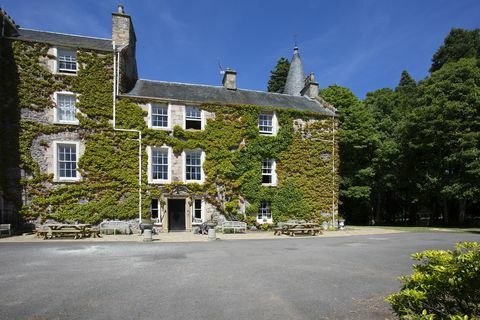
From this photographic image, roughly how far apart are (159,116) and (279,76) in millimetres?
Answer: 32071

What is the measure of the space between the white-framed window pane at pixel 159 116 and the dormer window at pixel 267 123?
7292mm

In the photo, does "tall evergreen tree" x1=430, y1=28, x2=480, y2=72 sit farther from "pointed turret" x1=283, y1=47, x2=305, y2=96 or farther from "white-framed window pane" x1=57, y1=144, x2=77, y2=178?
"white-framed window pane" x1=57, y1=144, x2=77, y2=178

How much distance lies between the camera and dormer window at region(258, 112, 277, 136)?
2322 centimetres

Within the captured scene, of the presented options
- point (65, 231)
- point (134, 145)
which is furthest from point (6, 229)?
point (134, 145)

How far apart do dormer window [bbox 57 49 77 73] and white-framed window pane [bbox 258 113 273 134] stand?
→ 13741 mm

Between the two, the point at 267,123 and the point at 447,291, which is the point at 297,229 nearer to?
the point at 267,123

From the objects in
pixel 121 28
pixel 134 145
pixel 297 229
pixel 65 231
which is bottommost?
pixel 297 229

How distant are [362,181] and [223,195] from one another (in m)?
17.6

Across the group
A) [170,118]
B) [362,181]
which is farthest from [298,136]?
[362,181]

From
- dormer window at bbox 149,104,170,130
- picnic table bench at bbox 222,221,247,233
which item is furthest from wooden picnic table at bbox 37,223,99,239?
dormer window at bbox 149,104,170,130

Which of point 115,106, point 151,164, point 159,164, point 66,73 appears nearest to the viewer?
point 66,73

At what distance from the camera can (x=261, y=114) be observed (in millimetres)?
23328

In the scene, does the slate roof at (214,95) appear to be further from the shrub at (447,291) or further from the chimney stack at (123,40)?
the shrub at (447,291)

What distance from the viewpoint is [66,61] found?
1989cm
